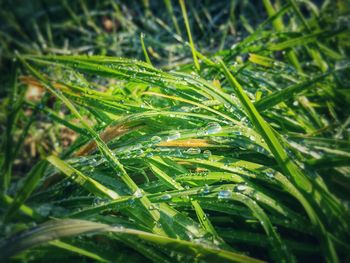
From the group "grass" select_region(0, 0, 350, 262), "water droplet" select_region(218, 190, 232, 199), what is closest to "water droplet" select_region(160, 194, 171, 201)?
"grass" select_region(0, 0, 350, 262)

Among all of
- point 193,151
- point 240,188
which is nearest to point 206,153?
point 193,151

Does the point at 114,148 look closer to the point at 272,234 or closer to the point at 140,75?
the point at 140,75

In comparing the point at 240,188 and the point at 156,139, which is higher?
the point at 156,139

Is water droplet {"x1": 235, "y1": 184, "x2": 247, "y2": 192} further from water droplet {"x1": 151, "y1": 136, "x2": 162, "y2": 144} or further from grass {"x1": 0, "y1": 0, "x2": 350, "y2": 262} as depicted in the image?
water droplet {"x1": 151, "y1": 136, "x2": 162, "y2": 144}

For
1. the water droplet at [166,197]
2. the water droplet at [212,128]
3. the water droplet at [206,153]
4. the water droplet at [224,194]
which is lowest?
the water droplet at [224,194]

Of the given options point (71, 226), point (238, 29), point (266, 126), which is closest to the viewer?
point (71, 226)

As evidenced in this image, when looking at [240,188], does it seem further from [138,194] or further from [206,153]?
[138,194]

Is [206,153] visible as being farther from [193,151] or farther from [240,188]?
[240,188]

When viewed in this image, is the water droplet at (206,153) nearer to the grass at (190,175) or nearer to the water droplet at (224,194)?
the grass at (190,175)

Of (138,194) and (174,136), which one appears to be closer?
(138,194)

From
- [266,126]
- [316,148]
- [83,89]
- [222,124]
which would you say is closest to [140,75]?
[83,89]

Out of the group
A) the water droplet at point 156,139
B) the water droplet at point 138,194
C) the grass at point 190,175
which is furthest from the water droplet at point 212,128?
the water droplet at point 138,194
